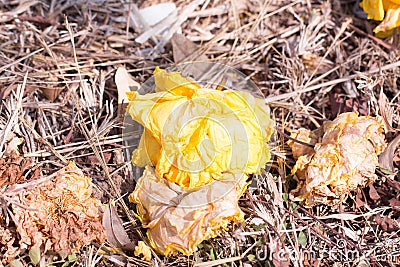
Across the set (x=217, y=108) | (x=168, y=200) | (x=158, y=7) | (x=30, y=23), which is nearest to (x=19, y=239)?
(x=168, y=200)

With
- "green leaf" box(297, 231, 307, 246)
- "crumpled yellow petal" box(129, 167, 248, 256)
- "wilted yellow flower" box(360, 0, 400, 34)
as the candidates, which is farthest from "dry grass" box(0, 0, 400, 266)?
"wilted yellow flower" box(360, 0, 400, 34)

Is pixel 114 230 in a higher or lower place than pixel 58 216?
lower

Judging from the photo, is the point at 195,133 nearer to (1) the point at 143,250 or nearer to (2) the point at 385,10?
(1) the point at 143,250

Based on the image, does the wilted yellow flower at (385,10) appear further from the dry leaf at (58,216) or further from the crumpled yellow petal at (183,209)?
the dry leaf at (58,216)

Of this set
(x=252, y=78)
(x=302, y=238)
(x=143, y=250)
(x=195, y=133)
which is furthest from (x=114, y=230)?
(x=252, y=78)

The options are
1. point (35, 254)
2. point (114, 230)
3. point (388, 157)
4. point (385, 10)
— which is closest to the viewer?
point (35, 254)

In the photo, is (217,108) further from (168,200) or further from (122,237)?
(122,237)
